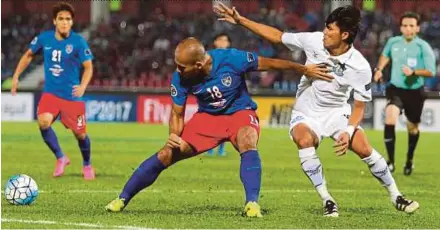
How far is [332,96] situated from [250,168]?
122 centimetres

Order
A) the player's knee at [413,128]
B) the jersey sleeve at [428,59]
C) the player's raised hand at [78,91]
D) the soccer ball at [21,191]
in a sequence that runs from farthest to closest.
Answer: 1. the player's knee at [413,128]
2. the jersey sleeve at [428,59]
3. the player's raised hand at [78,91]
4. the soccer ball at [21,191]

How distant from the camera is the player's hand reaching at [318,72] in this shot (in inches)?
364

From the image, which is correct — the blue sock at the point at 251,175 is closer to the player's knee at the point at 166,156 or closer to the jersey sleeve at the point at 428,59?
the player's knee at the point at 166,156

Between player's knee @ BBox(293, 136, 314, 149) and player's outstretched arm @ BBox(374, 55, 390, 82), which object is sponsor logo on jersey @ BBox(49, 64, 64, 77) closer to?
player's outstretched arm @ BBox(374, 55, 390, 82)

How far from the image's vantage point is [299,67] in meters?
9.14

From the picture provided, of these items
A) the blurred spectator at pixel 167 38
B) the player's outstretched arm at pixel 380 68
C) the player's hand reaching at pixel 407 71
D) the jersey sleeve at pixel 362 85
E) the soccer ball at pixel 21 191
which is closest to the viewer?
the jersey sleeve at pixel 362 85

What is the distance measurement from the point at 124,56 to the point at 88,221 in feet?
92.8

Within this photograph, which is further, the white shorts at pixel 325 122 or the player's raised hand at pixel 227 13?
the white shorts at pixel 325 122

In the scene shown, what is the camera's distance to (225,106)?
948 centimetres

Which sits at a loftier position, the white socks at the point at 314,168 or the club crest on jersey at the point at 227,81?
the club crest on jersey at the point at 227,81

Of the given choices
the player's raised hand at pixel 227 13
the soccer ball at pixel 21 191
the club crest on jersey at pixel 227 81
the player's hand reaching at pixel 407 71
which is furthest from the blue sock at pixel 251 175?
the player's hand reaching at pixel 407 71

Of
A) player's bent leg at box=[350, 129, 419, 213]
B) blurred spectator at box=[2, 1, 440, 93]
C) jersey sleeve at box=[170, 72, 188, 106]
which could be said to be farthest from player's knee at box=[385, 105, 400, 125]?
blurred spectator at box=[2, 1, 440, 93]

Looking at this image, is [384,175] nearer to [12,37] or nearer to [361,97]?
[361,97]

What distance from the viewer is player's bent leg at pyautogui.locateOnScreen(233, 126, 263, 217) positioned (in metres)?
9.13
